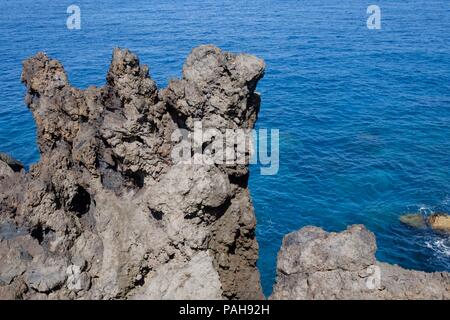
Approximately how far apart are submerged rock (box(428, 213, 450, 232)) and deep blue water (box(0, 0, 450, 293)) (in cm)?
97

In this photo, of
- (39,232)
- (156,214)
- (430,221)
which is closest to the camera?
(156,214)

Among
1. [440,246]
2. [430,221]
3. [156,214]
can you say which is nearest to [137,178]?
[156,214]

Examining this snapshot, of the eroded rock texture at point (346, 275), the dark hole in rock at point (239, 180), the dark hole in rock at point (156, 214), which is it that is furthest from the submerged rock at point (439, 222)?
the dark hole in rock at point (156, 214)

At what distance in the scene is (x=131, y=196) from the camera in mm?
14414

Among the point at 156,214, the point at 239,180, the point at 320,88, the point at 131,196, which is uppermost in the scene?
the point at 239,180

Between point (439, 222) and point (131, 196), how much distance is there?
25.7m

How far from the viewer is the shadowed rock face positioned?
12.5 meters
